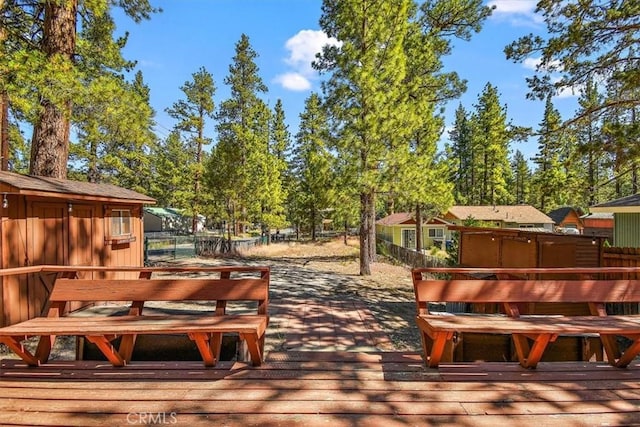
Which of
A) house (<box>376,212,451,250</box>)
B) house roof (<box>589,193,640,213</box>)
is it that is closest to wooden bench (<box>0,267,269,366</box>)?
house roof (<box>589,193,640,213</box>)

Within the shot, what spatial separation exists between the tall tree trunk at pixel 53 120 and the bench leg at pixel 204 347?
25.2ft

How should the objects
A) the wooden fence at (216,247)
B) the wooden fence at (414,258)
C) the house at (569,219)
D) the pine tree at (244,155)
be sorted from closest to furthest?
1. the wooden fence at (414,258)
2. the wooden fence at (216,247)
3. the pine tree at (244,155)
4. the house at (569,219)

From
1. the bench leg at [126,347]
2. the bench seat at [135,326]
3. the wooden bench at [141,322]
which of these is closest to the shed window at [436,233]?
the wooden bench at [141,322]

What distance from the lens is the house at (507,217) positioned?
3159 cm

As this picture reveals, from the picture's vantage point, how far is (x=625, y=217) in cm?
1120

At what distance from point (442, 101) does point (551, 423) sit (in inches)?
728

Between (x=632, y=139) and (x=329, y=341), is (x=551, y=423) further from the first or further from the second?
(x=632, y=139)

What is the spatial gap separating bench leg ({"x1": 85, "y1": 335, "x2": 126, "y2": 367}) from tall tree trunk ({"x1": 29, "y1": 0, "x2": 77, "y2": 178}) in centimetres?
716

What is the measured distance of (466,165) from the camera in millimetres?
45969

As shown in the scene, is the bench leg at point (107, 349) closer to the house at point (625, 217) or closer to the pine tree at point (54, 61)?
the pine tree at point (54, 61)

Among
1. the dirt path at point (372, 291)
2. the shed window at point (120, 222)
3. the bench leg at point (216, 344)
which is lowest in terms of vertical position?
the dirt path at point (372, 291)

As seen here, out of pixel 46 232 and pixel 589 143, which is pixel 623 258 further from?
pixel 46 232

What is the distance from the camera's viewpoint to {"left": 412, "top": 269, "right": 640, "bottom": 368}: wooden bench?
3.17 meters

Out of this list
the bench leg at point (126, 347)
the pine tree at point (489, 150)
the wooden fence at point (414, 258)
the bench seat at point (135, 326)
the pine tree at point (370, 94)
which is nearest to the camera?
the bench seat at point (135, 326)
